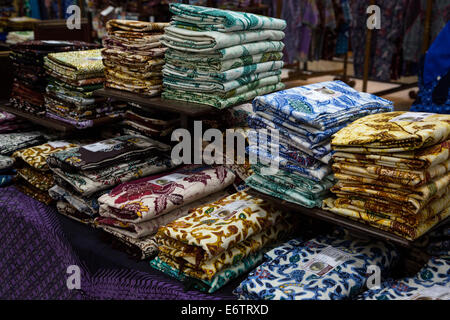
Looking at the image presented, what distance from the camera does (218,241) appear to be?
5.07 ft

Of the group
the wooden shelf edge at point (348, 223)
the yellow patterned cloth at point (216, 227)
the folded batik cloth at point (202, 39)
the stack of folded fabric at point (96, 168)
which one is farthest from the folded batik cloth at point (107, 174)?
the wooden shelf edge at point (348, 223)

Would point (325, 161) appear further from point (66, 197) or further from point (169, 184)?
point (66, 197)

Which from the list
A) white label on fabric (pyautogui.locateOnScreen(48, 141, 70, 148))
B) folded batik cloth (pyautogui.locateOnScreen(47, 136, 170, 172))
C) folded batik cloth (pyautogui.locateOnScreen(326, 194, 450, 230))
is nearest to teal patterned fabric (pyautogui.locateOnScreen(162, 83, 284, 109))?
folded batik cloth (pyautogui.locateOnScreen(47, 136, 170, 172))

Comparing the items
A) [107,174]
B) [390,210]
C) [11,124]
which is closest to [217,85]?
[107,174]

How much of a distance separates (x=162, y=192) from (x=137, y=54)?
669mm

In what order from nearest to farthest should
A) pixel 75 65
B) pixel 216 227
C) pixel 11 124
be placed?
1. pixel 216 227
2. pixel 75 65
3. pixel 11 124

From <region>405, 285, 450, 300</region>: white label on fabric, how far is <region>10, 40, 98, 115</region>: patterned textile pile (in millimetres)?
2180

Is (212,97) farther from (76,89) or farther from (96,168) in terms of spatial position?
(76,89)

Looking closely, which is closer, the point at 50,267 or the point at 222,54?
the point at 222,54

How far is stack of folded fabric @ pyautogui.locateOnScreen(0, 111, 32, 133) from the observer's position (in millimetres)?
2798

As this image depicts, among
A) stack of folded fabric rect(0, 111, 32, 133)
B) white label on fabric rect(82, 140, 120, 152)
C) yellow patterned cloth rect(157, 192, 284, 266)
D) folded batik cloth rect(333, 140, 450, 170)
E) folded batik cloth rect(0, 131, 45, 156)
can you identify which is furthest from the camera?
stack of folded fabric rect(0, 111, 32, 133)

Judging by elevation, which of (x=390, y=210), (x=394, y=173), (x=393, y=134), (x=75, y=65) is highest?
(x=75, y=65)

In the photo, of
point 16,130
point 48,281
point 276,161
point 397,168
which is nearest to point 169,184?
point 276,161

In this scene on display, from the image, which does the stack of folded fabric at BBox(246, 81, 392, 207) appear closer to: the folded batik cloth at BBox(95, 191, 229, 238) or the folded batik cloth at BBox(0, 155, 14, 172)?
the folded batik cloth at BBox(95, 191, 229, 238)
